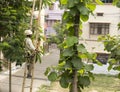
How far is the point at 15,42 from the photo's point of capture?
19.6 feet

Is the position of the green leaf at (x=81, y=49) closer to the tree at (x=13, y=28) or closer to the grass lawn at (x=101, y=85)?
the tree at (x=13, y=28)

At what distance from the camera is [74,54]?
3.22 meters

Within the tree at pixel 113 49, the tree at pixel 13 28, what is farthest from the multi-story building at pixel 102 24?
the tree at pixel 113 49

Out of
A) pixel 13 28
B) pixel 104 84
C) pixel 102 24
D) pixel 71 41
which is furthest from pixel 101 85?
pixel 71 41

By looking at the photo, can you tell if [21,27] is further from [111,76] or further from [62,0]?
[111,76]

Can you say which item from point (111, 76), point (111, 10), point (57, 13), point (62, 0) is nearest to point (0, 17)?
point (62, 0)

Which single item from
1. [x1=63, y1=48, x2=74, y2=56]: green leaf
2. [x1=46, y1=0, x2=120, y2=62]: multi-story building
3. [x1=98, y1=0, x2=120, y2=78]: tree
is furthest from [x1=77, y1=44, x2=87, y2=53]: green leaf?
[x1=46, y1=0, x2=120, y2=62]: multi-story building

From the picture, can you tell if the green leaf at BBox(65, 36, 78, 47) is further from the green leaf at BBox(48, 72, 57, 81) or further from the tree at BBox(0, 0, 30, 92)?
the tree at BBox(0, 0, 30, 92)

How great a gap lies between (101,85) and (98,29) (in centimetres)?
721

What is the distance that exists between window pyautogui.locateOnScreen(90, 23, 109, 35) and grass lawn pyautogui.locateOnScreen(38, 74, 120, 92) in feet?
14.8

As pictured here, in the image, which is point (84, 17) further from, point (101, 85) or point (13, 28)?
point (101, 85)

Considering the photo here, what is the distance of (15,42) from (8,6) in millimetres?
783

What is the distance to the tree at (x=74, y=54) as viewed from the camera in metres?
3.17

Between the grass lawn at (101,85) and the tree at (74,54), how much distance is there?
788 centimetres
